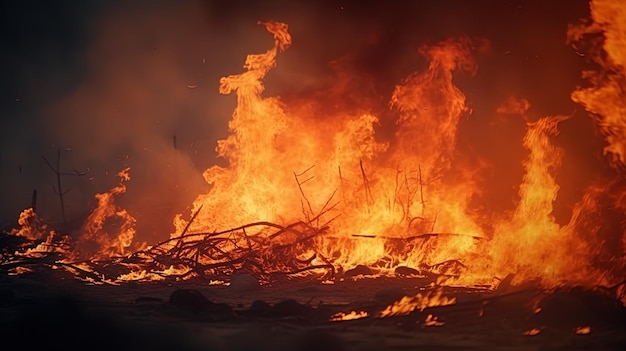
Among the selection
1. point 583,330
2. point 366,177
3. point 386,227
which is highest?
point 366,177

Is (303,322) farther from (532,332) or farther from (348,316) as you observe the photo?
(532,332)

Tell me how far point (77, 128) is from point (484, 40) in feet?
38.3

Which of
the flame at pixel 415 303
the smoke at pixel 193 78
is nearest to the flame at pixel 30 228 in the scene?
the smoke at pixel 193 78

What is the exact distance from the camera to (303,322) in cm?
731

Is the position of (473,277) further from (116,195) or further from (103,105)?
(103,105)

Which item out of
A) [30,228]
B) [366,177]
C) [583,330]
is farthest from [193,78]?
[583,330]

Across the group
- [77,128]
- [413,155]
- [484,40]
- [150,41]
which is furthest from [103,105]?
[484,40]

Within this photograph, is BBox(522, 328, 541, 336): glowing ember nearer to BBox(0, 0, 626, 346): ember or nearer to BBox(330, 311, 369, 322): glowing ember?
BBox(0, 0, 626, 346): ember

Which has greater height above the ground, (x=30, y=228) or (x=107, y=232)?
(x=30, y=228)

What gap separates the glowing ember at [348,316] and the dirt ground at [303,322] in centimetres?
9

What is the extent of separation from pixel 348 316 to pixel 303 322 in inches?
23.7

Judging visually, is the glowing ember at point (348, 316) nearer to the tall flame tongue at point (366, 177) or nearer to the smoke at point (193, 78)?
the tall flame tongue at point (366, 177)

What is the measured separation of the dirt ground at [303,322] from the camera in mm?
6402

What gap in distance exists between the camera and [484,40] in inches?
548
